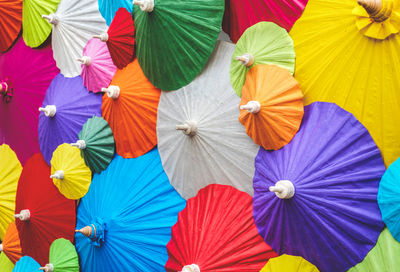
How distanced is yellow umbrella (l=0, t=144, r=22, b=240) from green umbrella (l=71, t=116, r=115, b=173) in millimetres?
691

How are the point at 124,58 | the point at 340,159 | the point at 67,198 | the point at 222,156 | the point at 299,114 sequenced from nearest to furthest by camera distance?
the point at 340,159
the point at 299,114
the point at 222,156
the point at 124,58
the point at 67,198

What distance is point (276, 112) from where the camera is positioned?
1251 millimetres

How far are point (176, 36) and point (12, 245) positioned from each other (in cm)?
148

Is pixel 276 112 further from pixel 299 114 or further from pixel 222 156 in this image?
pixel 222 156

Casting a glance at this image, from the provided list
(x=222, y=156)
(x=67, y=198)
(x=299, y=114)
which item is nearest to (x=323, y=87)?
(x=299, y=114)

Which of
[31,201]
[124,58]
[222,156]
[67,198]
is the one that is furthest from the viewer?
[31,201]

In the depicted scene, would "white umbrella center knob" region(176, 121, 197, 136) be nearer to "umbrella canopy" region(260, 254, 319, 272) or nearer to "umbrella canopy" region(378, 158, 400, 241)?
"umbrella canopy" region(260, 254, 319, 272)

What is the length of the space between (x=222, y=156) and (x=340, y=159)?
0.42m

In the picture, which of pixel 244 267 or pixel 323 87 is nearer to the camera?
pixel 323 87

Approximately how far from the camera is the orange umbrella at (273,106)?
1.24 m

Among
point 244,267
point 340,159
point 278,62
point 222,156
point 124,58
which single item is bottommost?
point 244,267

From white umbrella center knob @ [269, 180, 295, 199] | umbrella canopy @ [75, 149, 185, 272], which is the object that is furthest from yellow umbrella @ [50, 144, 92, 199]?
white umbrella center knob @ [269, 180, 295, 199]

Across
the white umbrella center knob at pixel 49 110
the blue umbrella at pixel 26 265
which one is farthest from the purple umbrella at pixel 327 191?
the blue umbrella at pixel 26 265

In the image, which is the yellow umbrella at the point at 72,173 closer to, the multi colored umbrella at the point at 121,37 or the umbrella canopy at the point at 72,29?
the umbrella canopy at the point at 72,29
